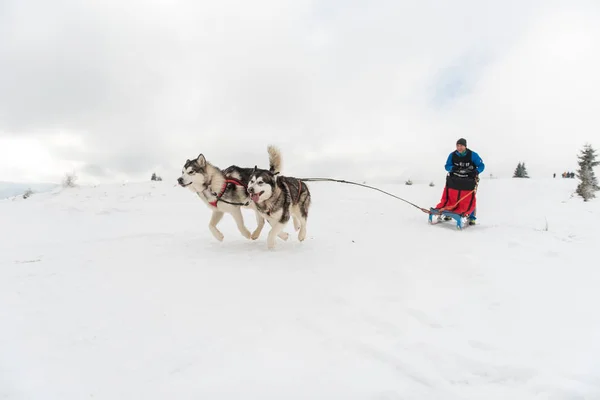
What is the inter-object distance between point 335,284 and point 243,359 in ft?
5.38

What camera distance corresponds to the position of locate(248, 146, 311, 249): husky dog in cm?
518

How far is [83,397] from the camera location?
1954 mm

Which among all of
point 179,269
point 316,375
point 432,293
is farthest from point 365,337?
point 179,269

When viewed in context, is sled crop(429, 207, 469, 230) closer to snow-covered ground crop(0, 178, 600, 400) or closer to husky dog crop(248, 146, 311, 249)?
snow-covered ground crop(0, 178, 600, 400)

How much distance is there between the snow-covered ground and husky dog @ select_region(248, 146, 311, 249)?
0.48 meters

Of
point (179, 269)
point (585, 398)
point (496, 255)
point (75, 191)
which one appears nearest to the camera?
point (585, 398)

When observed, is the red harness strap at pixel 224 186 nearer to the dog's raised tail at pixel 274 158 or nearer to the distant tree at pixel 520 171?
the dog's raised tail at pixel 274 158

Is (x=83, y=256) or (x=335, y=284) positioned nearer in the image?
(x=335, y=284)

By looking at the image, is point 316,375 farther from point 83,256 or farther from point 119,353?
point 83,256

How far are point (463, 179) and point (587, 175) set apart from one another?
334 inches

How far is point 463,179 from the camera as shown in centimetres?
764

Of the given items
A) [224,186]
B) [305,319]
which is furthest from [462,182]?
[305,319]

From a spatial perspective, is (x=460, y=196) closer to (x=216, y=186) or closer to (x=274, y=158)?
(x=274, y=158)

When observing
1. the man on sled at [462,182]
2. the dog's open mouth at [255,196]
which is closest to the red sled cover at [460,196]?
the man on sled at [462,182]
